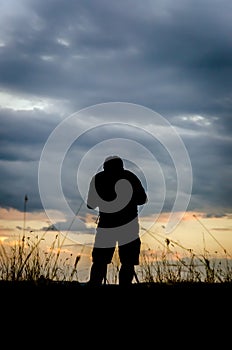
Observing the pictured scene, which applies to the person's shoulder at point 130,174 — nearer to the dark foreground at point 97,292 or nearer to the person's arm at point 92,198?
the person's arm at point 92,198

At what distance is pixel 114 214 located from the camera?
9531 mm

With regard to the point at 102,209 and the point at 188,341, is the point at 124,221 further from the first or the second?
the point at 188,341

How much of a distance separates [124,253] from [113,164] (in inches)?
60.4

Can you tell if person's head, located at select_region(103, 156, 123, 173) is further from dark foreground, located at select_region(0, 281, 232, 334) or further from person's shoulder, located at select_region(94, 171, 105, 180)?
dark foreground, located at select_region(0, 281, 232, 334)

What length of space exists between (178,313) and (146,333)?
→ 2.83 feet

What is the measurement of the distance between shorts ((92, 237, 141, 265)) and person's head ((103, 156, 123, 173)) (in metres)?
1.27

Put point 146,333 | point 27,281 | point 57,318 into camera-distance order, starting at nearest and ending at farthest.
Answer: point 146,333
point 57,318
point 27,281

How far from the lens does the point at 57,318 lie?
5391 millimetres

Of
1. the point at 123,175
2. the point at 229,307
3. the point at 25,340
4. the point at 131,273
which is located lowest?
the point at 25,340

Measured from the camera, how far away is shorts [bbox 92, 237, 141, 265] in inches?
373

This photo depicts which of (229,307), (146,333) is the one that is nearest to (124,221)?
(229,307)

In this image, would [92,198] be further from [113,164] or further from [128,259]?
[128,259]

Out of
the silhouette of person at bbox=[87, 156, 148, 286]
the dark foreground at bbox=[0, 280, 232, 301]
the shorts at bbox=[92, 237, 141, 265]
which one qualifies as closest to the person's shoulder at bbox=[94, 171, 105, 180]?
the silhouette of person at bbox=[87, 156, 148, 286]

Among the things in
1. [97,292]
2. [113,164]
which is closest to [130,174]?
[113,164]
